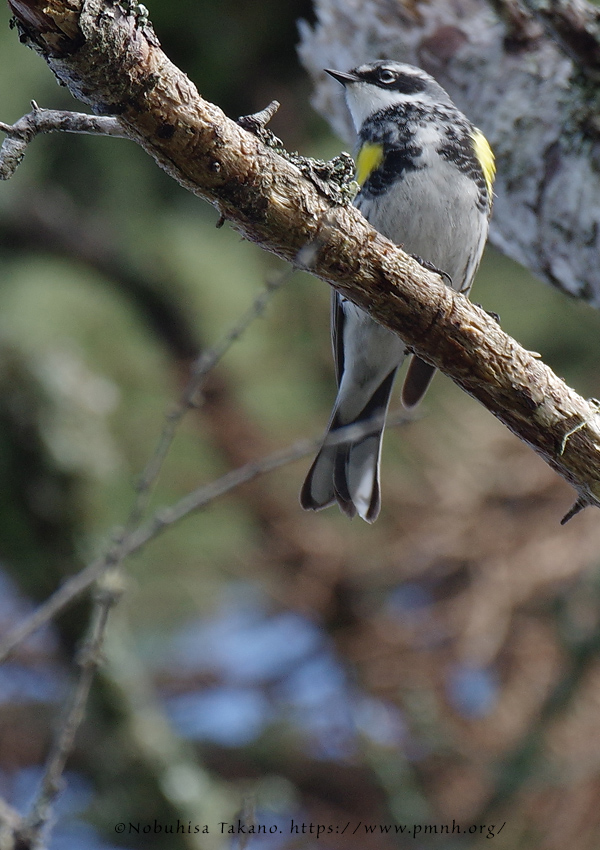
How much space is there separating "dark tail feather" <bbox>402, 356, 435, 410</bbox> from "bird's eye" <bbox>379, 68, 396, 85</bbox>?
909 millimetres

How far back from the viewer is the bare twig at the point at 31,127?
3.79ft

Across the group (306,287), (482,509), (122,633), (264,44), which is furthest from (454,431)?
(264,44)

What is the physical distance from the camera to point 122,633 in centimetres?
308

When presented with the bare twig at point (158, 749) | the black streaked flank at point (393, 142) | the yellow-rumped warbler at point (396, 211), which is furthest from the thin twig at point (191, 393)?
the bare twig at point (158, 749)

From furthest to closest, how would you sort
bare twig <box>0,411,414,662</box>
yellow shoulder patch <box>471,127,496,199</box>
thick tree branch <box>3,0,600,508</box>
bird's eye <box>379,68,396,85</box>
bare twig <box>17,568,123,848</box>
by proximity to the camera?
bird's eye <box>379,68,396,85</box>
yellow shoulder patch <box>471,127,496,199</box>
bare twig <box>0,411,414,662</box>
bare twig <box>17,568,123,848</box>
thick tree branch <box>3,0,600,508</box>

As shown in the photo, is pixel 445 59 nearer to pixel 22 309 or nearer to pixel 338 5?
pixel 338 5

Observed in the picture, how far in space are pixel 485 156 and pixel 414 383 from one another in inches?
26.9

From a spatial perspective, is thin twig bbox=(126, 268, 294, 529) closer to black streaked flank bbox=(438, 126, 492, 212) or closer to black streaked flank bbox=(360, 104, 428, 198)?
black streaked flank bbox=(360, 104, 428, 198)

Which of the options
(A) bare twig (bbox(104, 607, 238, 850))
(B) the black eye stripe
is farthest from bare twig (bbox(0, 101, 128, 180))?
(A) bare twig (bbox(104, 607, 238, 850))

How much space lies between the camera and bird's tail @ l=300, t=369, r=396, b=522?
249cm

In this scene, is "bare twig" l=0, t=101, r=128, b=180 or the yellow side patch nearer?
"bare twig" l=0, t=101, r=128, b=180

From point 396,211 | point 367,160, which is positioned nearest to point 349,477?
point 396,211

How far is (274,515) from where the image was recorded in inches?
166

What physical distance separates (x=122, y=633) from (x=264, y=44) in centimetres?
319
